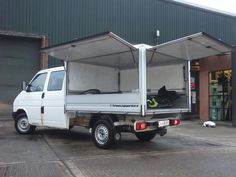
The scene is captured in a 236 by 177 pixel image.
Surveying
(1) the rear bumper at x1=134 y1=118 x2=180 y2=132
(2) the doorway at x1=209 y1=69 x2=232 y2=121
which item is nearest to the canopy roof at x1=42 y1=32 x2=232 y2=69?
(1) the rear bumper at x1=134 y1=118 x2=180 y2=132

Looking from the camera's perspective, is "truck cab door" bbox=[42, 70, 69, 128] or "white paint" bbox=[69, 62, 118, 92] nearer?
"truck cab door" bbox=[42, 70, 69, 128]

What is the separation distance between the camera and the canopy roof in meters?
9.23

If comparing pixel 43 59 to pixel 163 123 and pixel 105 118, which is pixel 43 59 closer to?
pixel 105 118

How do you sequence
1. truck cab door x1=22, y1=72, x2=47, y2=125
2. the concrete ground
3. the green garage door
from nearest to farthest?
the concrete ground < truck cab door x1=22, y1=72, x2=47, y2=125 < the green garage door

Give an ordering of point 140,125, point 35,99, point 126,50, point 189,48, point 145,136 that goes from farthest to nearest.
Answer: point 35,99 → point 145,136 → point 126,50 → point 189,48 → point 140,125

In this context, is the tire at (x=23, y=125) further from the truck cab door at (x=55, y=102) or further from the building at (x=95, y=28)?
the building at (x=95, y=28)

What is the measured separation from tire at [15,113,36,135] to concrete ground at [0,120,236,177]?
0.23 m

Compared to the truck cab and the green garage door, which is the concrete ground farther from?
the green garage door

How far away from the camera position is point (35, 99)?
12.0 metres

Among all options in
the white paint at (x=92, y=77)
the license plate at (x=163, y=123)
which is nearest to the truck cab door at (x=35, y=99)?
the white paint at (x=92, y=77)

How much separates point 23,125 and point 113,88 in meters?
Answer: 3.08

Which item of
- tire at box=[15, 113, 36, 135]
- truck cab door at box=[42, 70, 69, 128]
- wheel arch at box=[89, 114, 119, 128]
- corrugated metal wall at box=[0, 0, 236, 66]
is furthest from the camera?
corrugated metal wall at box=[0, 0, 236, 66]

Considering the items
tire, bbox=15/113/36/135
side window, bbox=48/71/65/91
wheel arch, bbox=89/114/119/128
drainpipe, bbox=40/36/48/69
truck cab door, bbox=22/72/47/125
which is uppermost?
drainpipe, bbox=40/36/48/69

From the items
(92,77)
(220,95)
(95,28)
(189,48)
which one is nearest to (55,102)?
(92,77)
